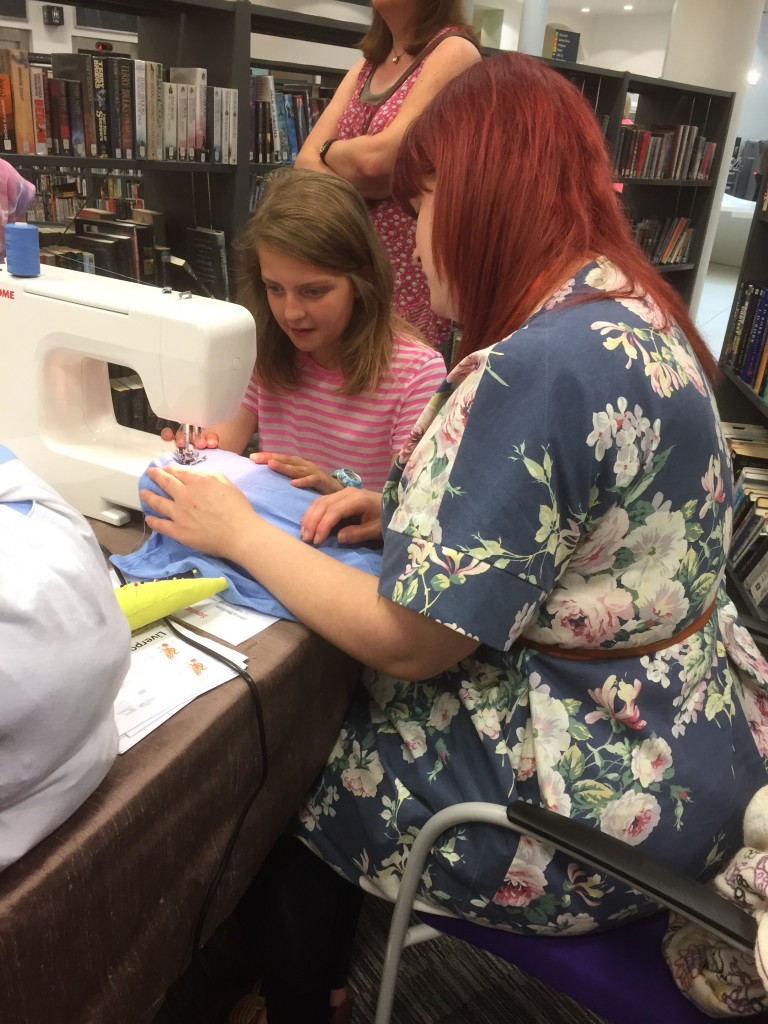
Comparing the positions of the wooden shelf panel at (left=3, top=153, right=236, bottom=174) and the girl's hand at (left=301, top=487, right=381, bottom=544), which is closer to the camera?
the girl's hand at (left=301, top=487, right=381, bottom=544)

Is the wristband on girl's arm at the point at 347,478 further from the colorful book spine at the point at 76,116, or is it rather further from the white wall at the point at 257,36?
the white wall at the point at 257,36

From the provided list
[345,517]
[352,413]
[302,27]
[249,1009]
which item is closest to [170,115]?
[302,27]

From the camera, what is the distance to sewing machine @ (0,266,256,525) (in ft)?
3.33

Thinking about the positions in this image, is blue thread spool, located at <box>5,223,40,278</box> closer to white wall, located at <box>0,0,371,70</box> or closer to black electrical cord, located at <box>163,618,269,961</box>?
black electrical cord, located at <box>163,618,269,961</box>

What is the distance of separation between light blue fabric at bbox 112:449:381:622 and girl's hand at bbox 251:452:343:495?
1cm

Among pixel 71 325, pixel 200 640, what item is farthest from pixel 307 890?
pixel 71 325

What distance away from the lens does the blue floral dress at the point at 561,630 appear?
731 millimetres

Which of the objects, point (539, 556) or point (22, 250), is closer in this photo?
point (539, 556)

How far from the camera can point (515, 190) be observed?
0.79 meters

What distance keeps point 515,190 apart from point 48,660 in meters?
0.59

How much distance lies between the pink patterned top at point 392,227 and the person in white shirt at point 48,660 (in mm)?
1454

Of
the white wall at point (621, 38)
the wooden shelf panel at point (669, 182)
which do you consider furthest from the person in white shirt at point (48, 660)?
the white wall at point (621, 38)

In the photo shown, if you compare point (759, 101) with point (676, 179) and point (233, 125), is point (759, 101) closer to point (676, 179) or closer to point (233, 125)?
point (676, 179)

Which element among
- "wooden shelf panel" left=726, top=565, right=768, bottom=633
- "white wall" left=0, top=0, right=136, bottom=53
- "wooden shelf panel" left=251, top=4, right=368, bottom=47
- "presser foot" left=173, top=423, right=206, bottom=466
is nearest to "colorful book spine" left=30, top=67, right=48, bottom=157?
"wooden shelf panel" left=251, top=4, right=368, bottom=47
